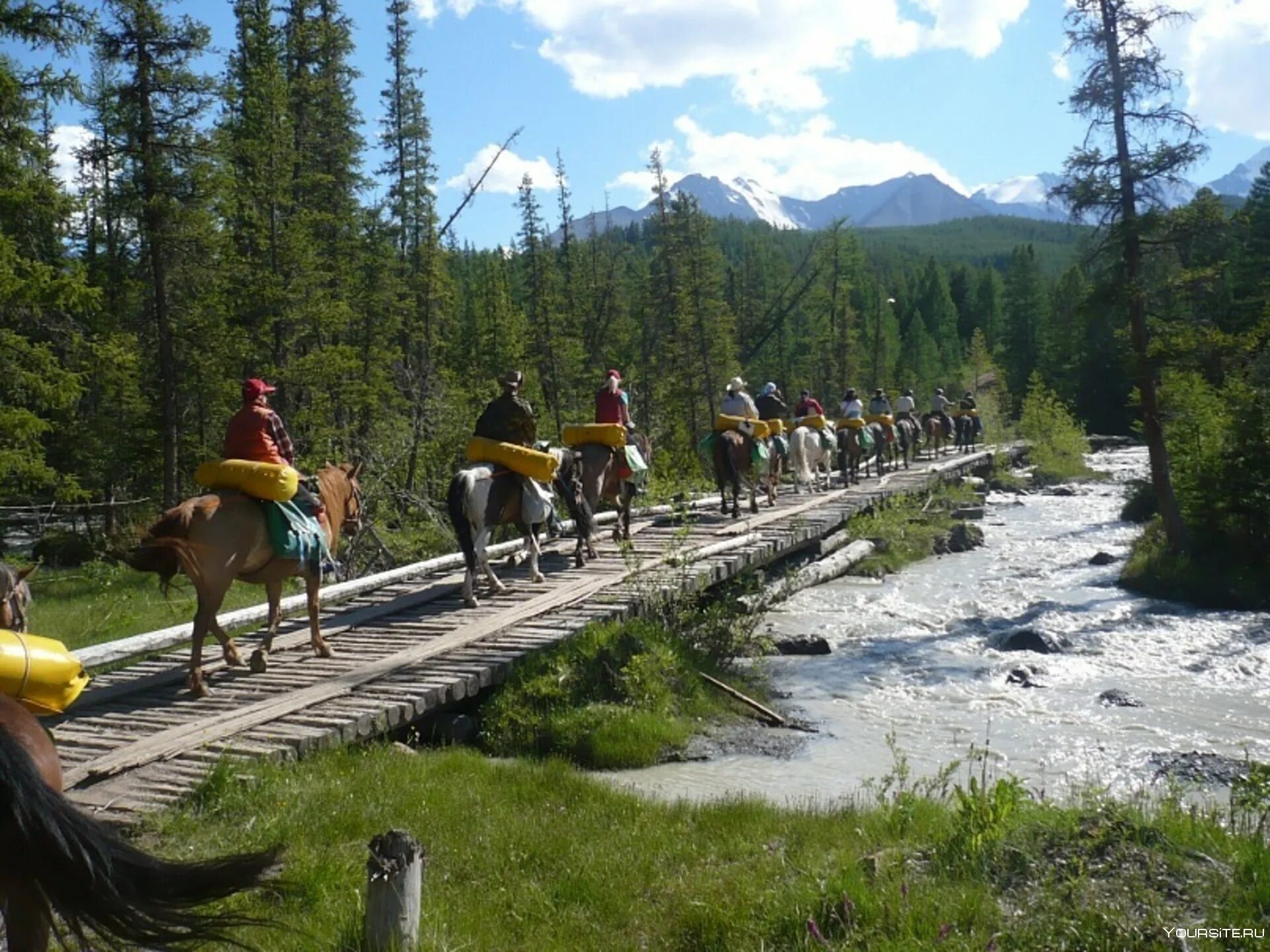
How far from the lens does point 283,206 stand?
22.2 metres

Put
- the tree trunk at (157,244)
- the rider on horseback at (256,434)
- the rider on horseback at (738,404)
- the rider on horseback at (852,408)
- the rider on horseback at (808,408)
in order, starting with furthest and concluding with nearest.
A: the rider on horseback at (852,408)
the rider on horseback at (808,408)
the rider on horseback at (738,404)
the tree trunk at (157,244)
the rider on horseback at (256,434)

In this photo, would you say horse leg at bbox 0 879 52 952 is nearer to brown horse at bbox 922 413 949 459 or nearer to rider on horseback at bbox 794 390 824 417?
rider on horseback at bbox 794 390 824 417

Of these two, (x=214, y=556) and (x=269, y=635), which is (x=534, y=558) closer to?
(x=269, y=635)

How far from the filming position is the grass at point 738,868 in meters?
4.23

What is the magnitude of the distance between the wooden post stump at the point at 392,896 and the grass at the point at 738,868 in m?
0.19

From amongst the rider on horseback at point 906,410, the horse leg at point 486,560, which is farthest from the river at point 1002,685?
the rider on horseback at point 906,410

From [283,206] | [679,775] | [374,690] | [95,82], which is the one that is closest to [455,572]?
[374,690]

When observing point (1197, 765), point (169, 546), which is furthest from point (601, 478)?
point (1197, 765)

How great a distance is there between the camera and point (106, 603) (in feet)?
46.6

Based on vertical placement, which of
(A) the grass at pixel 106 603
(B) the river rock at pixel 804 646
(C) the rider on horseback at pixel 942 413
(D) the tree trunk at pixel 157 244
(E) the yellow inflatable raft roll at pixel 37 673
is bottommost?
(B) the river rock at pixel 804 646

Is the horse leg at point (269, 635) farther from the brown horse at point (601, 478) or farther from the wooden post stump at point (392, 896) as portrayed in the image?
the wooden post stump at point (392, 896)

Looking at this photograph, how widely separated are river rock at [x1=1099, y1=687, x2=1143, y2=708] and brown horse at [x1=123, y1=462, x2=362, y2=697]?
815 centimetres

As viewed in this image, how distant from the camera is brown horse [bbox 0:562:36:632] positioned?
5383 millimetres

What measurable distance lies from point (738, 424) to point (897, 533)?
17.2 feet
